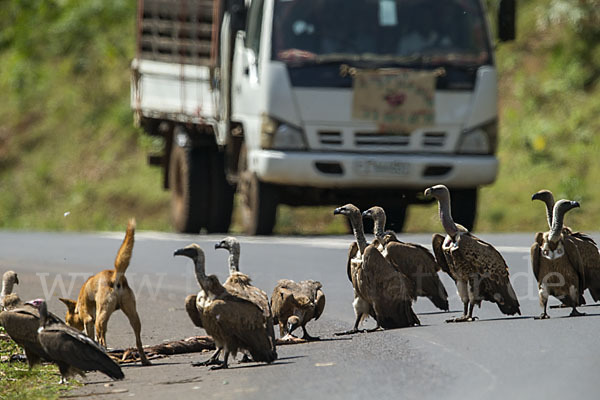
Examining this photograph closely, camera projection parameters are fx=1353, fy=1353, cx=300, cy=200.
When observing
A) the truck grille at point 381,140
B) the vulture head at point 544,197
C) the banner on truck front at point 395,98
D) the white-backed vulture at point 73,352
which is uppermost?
the banner on truck front at point 395,98

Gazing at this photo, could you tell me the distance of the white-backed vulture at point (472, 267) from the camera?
29.5 ft

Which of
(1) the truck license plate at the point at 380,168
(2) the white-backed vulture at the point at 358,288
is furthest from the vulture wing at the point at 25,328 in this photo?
(1) the truck license plate at the point at 380,168

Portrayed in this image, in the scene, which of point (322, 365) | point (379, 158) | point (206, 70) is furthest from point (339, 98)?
point (322, 365)

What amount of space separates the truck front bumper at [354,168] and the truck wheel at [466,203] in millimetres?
833

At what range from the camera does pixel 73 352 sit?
7.80 m

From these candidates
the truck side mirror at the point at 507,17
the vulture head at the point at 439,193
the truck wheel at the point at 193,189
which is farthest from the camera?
the truck wheel at the point at 193,189

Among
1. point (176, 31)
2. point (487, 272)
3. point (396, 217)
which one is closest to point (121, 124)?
point (176, 31)

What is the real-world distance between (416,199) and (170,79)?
14.7 ft

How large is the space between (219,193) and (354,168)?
157 inches

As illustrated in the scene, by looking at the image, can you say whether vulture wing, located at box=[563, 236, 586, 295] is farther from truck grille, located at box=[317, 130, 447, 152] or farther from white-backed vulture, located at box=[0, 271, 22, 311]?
truck grille, located at box=[317, 130, 447, 152]

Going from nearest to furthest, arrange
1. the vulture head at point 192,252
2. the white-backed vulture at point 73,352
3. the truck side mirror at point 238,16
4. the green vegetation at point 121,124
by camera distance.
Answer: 1. the white-backed vulture at point 73,352
2. the vulture head at point 192,252
3. the truck side mirror at point 238,16
4. the green vegetation at point 121,124

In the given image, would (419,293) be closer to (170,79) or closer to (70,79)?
(170,79)

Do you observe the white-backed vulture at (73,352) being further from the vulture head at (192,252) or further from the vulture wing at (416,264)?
the vulture wing at (416,264)

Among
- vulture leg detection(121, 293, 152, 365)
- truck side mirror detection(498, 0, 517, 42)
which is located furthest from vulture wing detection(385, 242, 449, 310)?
truck side mirror detection(498, 0, 517, 42)
